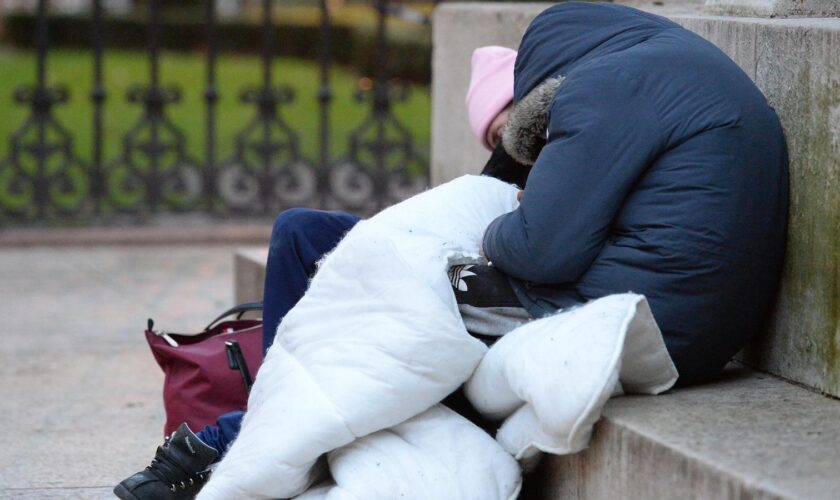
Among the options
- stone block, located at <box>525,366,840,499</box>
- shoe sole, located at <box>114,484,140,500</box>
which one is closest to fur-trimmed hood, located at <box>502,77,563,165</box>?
stone block, located at <box>525,366,840,499</box>

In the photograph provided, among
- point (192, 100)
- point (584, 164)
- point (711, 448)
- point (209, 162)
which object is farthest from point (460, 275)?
point (192, 100)

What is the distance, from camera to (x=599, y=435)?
2627mm

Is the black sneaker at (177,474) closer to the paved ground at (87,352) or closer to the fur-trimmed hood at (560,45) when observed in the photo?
the paved ground at (87,352)

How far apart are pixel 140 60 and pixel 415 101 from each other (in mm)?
3891

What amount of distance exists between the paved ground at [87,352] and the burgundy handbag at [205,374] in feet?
0.81

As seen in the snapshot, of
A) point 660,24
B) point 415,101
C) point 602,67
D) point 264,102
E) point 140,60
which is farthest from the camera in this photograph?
point 140,60

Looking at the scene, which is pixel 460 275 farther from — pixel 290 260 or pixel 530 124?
pixel 290 260

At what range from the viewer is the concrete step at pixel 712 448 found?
2.23 meters

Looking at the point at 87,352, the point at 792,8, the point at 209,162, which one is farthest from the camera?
the point at 209,162

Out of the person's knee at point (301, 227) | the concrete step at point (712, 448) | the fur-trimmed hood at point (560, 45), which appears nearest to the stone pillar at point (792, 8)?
the fur-trimmed hood at point (560, 45)

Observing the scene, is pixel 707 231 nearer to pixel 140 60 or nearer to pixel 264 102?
pixel 264 102

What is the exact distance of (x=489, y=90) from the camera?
11.8ft

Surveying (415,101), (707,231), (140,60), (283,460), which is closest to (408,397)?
(283,460)

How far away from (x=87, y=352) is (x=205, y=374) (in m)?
1.69
